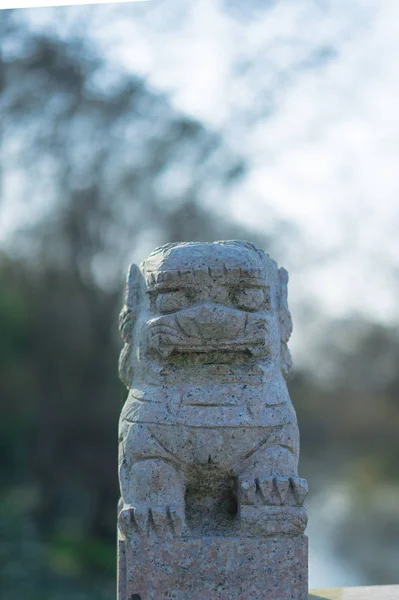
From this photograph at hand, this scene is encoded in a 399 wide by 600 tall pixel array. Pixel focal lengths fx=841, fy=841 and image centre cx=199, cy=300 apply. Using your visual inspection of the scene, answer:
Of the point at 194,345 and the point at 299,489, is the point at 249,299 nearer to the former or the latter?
the point at 194,345

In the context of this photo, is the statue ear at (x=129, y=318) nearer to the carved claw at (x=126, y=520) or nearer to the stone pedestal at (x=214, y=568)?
the carved claw at (x=126, y=520)

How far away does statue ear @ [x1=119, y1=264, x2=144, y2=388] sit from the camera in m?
3.06

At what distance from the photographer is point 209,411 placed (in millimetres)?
2787

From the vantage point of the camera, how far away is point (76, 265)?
8.18m

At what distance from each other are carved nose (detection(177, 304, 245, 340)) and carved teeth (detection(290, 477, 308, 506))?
520mm

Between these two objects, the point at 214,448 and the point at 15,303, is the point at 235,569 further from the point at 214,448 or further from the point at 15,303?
the point at 15,303

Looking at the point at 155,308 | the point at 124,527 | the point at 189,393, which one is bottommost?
the point at 124,527

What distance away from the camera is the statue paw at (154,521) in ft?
8.89

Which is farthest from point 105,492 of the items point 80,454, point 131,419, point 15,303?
point 131,419

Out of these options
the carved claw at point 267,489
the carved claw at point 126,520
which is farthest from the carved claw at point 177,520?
the carved claw at point 267,489

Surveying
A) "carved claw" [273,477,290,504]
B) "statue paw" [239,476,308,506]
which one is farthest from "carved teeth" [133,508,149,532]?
"carved claw" [273,477,290,504]

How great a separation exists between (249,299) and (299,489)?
2.15ft

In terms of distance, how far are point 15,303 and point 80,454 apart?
1.65 m

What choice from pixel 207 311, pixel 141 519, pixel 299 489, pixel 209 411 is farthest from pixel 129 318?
pixel 299 489
